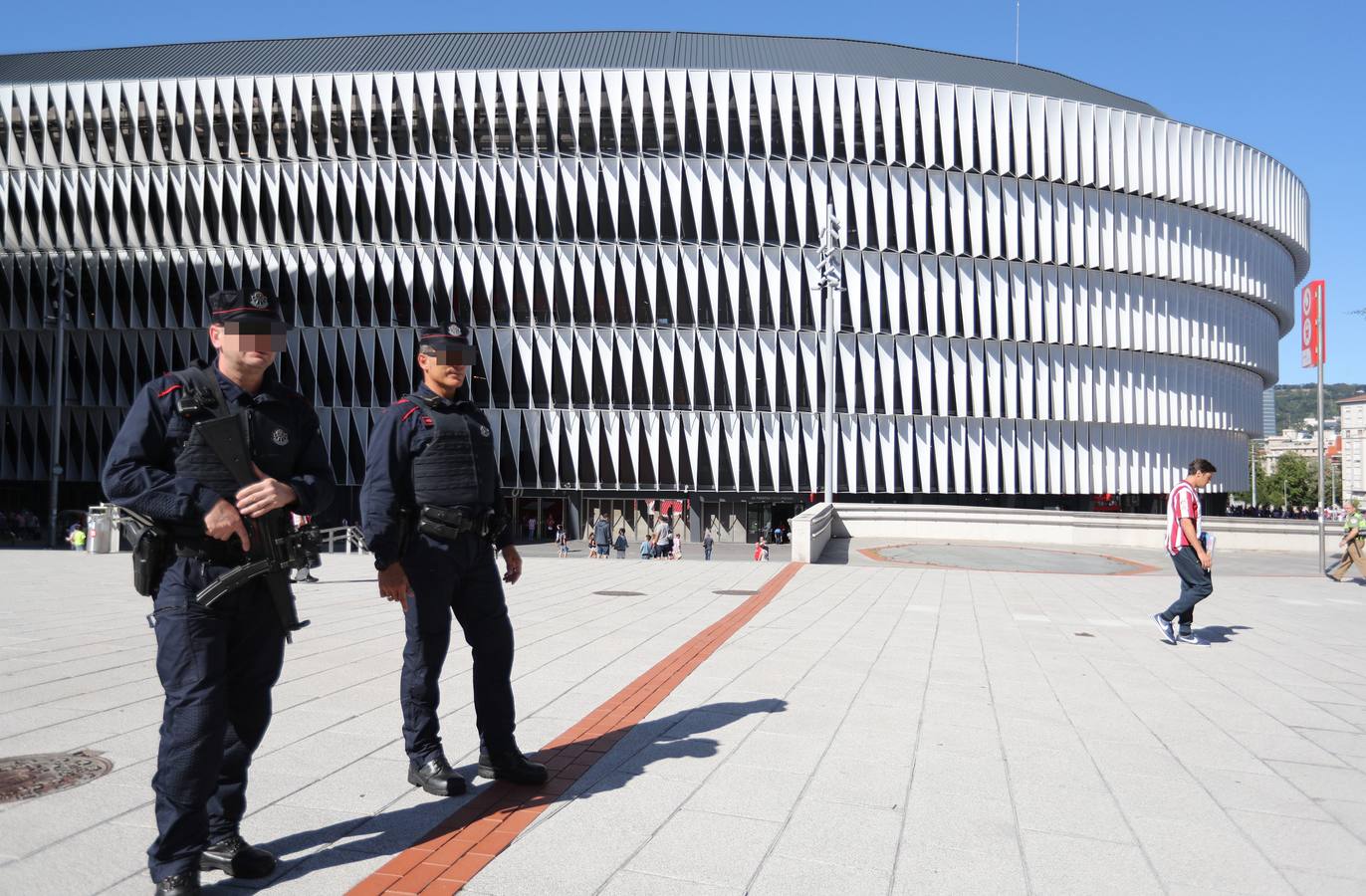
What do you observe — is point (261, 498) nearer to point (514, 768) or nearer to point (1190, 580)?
point (514, 768)

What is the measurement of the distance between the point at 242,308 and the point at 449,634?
1783 millimetres

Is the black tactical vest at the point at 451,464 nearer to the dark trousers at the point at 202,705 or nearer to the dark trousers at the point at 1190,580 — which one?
the dark trousers at the point at 202,705

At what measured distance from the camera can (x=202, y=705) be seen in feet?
11.0

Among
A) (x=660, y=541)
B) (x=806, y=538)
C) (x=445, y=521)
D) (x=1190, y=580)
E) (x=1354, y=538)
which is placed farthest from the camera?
(x=660, y=541)

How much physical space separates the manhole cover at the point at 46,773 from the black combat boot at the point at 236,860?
1.37 m

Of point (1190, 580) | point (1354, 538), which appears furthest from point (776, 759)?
point (1354, 538)

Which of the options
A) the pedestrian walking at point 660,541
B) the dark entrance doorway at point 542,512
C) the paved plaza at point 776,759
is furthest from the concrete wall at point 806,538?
the dark entrance doorway at point 542,512

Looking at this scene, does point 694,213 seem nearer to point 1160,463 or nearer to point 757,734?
point 1160,463

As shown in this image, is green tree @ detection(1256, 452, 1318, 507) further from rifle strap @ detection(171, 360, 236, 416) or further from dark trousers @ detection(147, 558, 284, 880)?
rifle strap @ detection(171, 360, 236, 416)

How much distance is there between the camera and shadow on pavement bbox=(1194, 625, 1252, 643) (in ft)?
33.4

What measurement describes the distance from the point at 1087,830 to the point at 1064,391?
49010mm

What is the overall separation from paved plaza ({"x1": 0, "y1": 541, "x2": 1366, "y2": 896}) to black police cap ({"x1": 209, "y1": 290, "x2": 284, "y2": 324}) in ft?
6.93

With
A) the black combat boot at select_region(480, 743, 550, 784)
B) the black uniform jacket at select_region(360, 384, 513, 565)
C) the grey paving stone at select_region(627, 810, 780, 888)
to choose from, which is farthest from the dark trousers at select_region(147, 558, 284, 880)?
the grey paving stone at select_region(627, 810, 780, 888)

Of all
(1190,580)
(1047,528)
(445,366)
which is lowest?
(1047,528)
